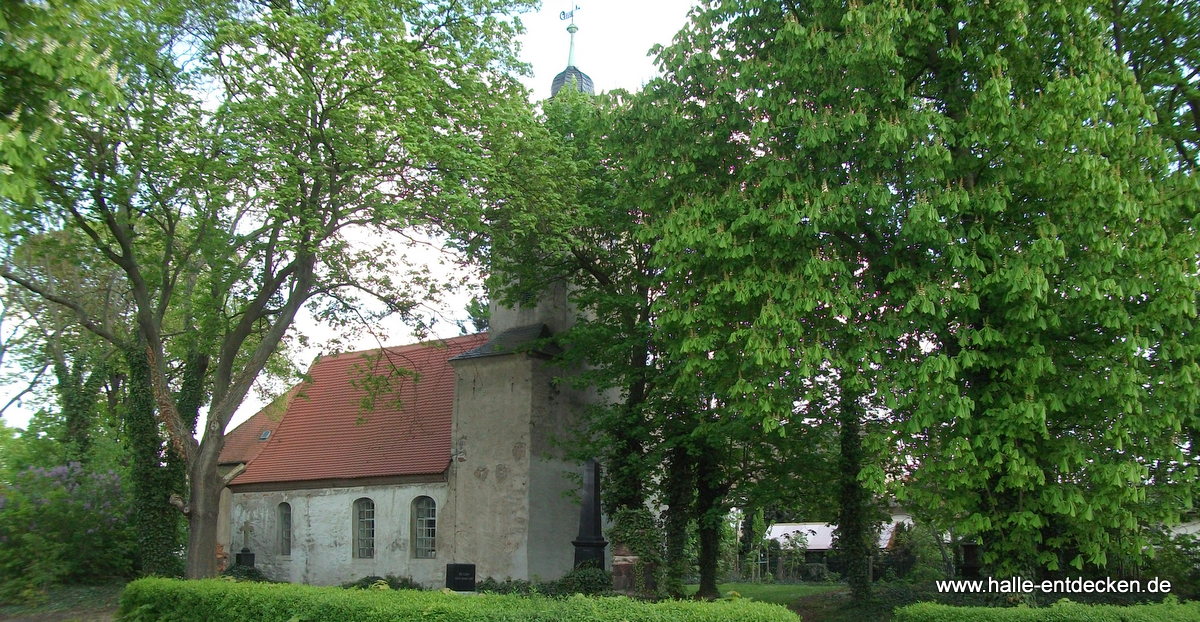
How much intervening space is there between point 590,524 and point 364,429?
1053 cm

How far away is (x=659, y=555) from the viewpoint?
16.6m

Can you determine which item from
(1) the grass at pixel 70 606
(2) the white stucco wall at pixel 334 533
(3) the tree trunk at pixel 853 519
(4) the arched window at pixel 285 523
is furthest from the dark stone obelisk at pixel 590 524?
(4) the arched window at pixel 285 523

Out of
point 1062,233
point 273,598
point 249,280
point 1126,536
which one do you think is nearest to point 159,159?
point 249,280

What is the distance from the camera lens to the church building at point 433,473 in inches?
871

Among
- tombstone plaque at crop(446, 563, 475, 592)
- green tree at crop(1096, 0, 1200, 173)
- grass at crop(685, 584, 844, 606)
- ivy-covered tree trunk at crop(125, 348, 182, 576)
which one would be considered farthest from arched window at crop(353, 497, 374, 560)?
green tree at crop(1096, 0, 1200, 173)

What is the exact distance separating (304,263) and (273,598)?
22.9 ft

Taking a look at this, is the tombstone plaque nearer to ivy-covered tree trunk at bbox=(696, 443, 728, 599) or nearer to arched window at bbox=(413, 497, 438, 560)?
ivy-covered tree trunk at bbox=(696, 443, 728, 599)

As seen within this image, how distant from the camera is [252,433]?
32312 mm

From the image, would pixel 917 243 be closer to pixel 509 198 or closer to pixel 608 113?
pixel 608 113

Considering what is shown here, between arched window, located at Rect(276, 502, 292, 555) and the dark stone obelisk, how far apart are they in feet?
38.1

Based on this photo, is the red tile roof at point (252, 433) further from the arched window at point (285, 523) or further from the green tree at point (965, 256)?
the green tree at point (965, 256)

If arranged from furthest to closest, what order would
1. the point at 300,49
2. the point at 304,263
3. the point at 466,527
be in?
the point at 466,527
the point at 304,263
the point at 300,49

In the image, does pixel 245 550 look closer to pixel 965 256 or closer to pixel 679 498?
pixel 679 498

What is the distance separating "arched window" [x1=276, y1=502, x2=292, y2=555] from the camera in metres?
27.3
